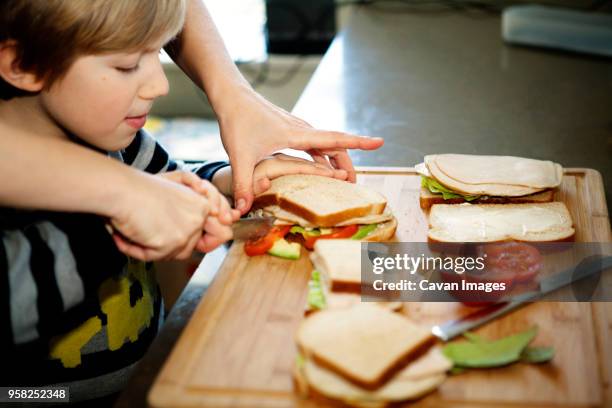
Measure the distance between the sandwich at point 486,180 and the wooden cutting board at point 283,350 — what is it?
0.17 metres

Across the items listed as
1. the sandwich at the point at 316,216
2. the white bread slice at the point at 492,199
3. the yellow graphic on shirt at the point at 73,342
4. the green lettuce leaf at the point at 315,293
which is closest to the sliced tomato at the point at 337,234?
the sandwich at the point at 316,216

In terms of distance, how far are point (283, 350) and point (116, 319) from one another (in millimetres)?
439

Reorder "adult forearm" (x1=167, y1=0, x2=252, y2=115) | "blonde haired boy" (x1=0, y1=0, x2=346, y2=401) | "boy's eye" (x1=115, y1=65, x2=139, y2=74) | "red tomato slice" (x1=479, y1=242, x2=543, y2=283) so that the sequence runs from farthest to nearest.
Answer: "adult forearm" (x1=167, y1=0, x2=252, y2=115)
"red tomato slice" (x1=479, y1=242, x2=543, y2=283)
"boy's eye" (x1=115, y1=65, x2=139, y2=74)
"blonde haired boy" (x1=0, y1=0, x2=346, y2=401)

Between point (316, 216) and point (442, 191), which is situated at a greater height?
point (316, 216)

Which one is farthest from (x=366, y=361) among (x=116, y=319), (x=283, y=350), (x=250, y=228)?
(x=116, y=319)

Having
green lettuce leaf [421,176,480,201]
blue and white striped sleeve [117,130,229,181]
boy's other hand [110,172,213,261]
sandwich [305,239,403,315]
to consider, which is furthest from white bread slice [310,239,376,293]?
blue and white striped sleeve [117,130,229,181]

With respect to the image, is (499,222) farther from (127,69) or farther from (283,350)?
(127,69)

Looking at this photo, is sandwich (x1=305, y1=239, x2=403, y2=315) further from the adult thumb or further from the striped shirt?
the striped shirt

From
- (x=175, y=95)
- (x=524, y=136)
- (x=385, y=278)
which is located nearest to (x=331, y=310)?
(x=385, y=278)

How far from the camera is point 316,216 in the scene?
154 centimetres

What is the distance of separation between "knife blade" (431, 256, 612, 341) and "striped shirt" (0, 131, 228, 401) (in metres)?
0.56

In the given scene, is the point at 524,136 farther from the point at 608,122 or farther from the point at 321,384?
the point at 321,384

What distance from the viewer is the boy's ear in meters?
1.25

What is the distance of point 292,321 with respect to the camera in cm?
132
